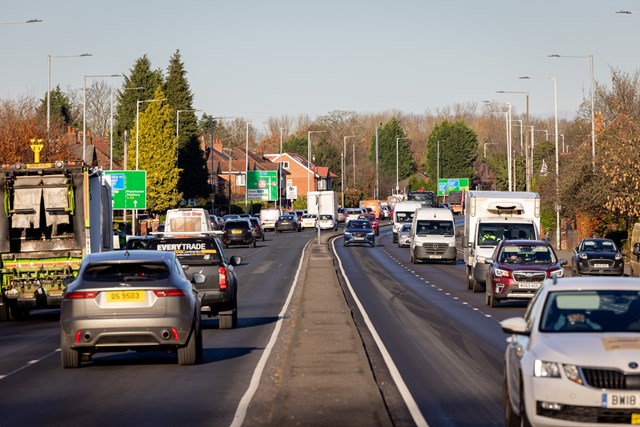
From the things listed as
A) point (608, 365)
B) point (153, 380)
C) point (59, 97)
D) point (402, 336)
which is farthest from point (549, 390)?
point (59, 97)

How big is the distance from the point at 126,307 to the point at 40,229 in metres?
12.5

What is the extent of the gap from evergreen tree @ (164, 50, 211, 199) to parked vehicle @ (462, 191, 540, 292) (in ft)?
259

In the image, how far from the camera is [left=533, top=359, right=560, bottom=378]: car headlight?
392 inches

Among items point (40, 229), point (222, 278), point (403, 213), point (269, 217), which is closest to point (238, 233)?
point (403, 213)

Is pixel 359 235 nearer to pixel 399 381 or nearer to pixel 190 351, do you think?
pixel 190 351

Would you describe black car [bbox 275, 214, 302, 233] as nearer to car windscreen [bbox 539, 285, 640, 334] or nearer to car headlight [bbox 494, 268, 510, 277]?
car headlight [bbox 494, 268, 510, 277]

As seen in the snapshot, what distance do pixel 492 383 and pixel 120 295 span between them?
514 centimetres

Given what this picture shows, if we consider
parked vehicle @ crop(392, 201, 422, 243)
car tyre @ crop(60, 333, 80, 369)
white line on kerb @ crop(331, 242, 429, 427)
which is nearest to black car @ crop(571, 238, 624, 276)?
white line on kerb @ crop(331, 242, 429, 427)

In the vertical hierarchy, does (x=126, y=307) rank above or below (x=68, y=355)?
above

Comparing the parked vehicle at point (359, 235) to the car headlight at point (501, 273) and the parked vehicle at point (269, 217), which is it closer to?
the parked vehicle at point (269, 217)

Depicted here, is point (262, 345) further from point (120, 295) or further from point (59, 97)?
point (59, 97)

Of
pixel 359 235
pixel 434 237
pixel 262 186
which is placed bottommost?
pixel 359 235

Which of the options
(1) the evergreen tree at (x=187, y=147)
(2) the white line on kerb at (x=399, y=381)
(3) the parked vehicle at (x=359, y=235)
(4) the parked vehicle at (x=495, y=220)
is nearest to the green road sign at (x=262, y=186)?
(1) the evergreen tree at (x=187, y=147)

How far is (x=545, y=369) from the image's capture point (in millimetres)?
→ 10031
